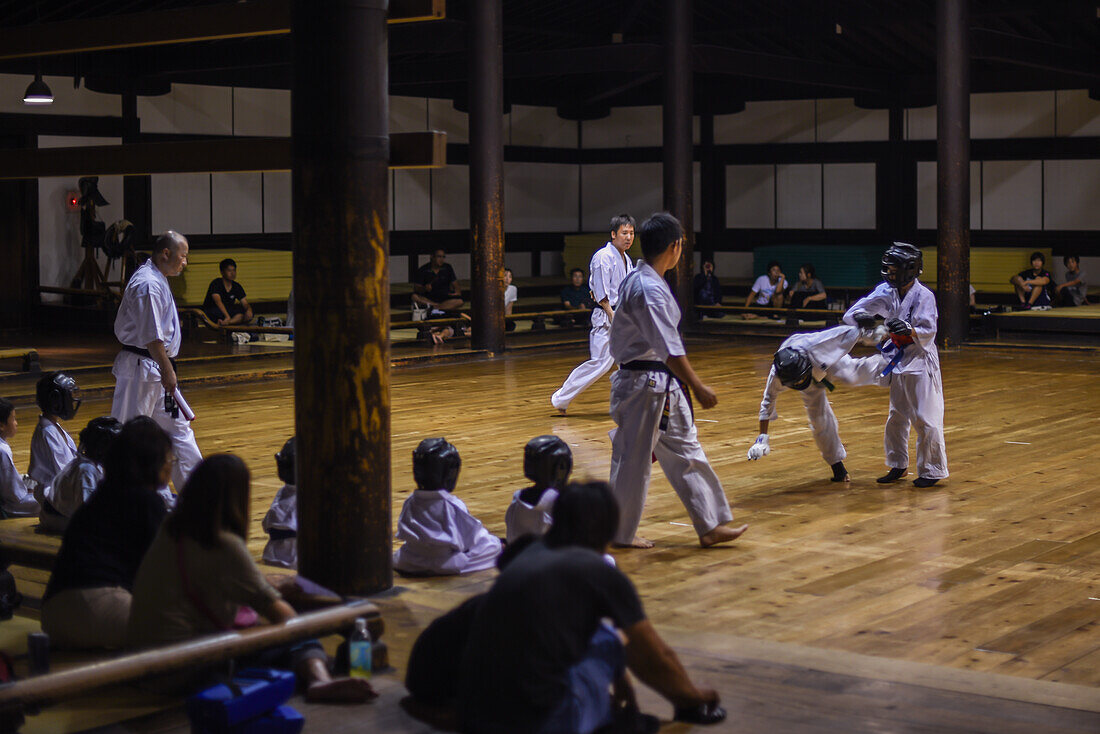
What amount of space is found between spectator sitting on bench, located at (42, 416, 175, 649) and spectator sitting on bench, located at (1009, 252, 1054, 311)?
14766 mm

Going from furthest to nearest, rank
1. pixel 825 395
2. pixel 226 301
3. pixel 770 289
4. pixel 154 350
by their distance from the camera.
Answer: pixel 770 289
pixel 226 301
pixel 825 395
pixel 154 350

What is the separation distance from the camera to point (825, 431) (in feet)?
24.9

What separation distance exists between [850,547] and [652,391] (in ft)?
3.78

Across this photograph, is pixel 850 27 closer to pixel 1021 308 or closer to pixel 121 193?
pixel 1021 308

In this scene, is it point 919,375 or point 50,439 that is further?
point 919,375

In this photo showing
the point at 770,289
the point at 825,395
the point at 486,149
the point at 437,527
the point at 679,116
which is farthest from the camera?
the point at 770,289

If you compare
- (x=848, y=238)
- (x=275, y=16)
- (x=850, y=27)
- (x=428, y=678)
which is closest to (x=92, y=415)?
(x=275, y=16)

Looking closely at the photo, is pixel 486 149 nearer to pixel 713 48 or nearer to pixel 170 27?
pixel 713 48

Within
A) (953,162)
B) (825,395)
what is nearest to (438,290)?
(953,162)

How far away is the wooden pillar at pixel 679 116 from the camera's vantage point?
16.1 meters

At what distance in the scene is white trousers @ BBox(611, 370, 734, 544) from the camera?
5887mm

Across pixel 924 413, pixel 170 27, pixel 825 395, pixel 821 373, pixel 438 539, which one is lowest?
pixel 438 539

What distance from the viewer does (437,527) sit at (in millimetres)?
5648

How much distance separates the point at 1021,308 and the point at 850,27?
4.05m
